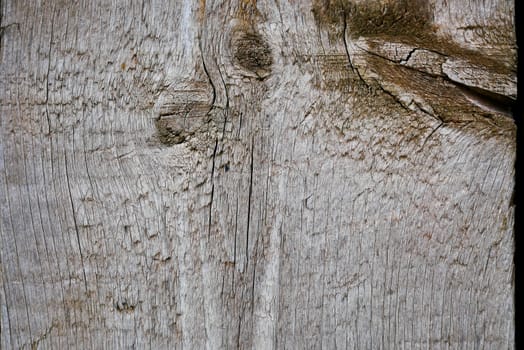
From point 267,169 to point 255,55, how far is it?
173 mm

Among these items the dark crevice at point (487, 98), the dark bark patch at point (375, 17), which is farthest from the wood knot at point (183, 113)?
the dark crevice at point (487, 98)

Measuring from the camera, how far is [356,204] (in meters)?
0.86

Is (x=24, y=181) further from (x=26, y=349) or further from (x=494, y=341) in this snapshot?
(x=494, y=341)

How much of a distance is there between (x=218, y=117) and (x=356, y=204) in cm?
25

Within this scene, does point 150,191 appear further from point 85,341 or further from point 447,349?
point 447,349

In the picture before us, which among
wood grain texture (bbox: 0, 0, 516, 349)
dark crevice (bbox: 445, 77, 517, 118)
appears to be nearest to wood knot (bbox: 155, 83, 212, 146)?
wood grain texture (bbox: 0, 0, 516, 349)

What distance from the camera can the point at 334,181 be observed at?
86 centimetres

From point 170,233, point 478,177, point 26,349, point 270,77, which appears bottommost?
point 26,349

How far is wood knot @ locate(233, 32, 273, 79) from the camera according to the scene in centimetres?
84

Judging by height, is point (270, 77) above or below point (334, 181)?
above

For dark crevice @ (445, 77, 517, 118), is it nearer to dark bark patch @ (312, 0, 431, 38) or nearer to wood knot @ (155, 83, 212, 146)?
dark bark patch @ (312, 0, 431, 38)

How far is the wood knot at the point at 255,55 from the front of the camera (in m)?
0.84

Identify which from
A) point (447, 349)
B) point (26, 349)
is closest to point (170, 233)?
point (26, 349)

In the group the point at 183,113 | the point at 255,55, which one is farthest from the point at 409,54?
the point at 183,113
